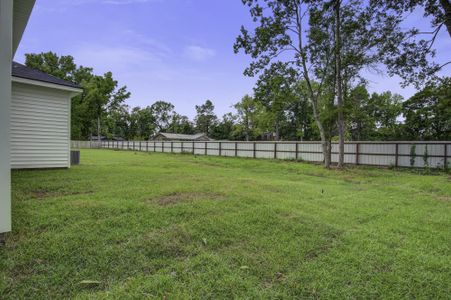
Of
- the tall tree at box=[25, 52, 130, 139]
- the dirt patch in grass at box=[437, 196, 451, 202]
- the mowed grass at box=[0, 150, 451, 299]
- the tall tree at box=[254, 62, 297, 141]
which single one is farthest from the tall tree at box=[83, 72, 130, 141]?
the dirt patch in grass at box=[437, 196, 451, 202]

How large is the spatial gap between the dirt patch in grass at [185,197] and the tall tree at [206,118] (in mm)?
55113

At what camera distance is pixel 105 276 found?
85.0 inches

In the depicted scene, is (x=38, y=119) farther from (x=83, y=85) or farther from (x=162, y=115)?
(x=162, y=115)

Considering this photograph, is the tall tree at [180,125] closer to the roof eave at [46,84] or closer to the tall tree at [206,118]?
the tall tree at [206,118]

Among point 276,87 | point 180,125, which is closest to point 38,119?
point 276,87

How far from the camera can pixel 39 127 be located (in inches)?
298

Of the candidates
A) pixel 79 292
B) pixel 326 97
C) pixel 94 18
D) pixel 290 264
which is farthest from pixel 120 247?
pixel 326 97

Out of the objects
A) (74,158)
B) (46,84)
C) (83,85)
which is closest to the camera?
(46,84)

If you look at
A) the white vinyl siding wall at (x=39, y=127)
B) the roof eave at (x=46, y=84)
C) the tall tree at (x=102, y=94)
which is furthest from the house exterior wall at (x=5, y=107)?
the tall tree at (x=102, y=94)

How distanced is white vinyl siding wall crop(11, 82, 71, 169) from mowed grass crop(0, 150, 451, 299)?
3.38 metres

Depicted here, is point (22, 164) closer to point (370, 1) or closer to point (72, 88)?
point (72, 88)

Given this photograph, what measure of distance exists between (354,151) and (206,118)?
48980 millimetres

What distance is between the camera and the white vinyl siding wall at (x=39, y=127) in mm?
7211

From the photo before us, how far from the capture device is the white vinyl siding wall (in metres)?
7.21
